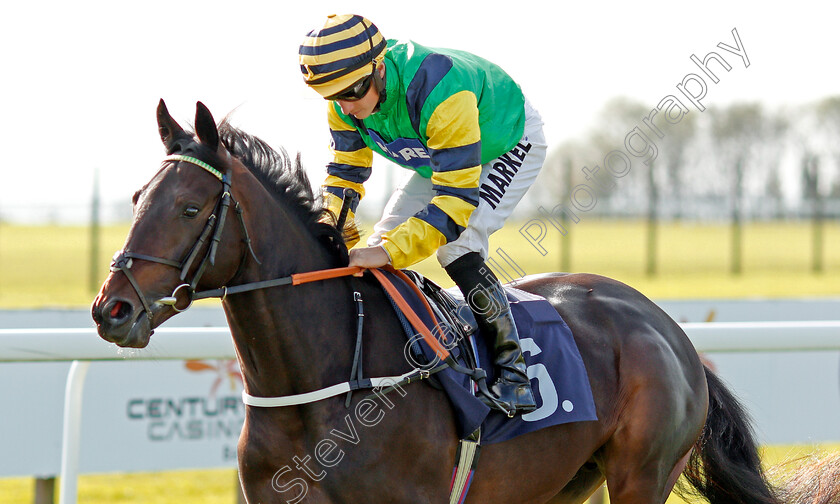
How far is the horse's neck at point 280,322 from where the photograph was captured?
2506 mm

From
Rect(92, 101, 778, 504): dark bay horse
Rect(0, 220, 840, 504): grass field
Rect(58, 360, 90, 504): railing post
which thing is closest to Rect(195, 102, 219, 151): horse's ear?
Rect(92, 101, 778, 504): dark bay horse

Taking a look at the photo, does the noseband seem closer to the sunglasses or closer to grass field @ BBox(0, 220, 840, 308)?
the sunglasses

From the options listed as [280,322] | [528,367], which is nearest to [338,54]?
[280,322]

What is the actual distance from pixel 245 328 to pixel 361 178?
972 mm

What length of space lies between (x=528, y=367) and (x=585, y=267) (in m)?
14.9

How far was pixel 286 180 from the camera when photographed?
2693 millimetres

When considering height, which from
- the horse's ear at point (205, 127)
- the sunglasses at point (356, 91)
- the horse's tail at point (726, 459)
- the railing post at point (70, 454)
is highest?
the sunglasses at point (356, 91)

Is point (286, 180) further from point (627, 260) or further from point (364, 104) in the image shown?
point (627, 260)

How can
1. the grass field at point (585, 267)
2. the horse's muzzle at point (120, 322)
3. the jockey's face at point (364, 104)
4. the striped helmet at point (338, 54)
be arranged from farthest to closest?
1. the grass field at point (585, 267)
2. the jockey's face at point (364, 104)
3. the striped helmet at point (338, 54)
4. the horse's muzzle at point (120, 322)

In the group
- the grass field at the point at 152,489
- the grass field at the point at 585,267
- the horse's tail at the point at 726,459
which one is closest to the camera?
the horse's tail at the point at 726,459

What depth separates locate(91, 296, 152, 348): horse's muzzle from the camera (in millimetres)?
2174

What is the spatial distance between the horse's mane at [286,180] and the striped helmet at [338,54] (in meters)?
0.26

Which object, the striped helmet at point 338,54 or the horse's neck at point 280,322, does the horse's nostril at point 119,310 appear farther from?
the striped helmet at point 338,54

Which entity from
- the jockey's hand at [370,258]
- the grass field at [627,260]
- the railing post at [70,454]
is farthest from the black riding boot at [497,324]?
the grass field at [627,260]
